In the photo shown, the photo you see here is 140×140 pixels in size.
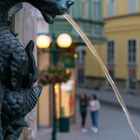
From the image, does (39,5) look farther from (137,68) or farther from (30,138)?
(137,68)

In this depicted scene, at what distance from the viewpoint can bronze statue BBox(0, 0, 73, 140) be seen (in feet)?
7.50

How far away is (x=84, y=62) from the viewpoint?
140 feet

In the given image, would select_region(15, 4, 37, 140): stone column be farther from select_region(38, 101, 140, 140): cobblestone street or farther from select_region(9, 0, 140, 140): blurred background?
select_region(38, 101, 140, 140): cobblestone street

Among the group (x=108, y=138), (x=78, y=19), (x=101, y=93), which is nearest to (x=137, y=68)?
(x=101, y=93)

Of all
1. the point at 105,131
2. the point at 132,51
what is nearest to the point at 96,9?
the point at 105,131

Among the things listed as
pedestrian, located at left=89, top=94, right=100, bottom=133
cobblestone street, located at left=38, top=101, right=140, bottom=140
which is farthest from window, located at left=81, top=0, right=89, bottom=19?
pedestrian, located at left=89, top=94, right=100, bottom=133

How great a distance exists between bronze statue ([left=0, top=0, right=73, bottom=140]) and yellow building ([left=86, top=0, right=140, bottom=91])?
3363 centimetres

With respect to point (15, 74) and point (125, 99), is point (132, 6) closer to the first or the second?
point (125, 99)

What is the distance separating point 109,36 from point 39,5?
122 ft

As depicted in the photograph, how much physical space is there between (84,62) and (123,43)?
5.54 m

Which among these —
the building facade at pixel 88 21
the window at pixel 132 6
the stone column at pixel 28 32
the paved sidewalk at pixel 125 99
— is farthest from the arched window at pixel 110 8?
the stone column at pixel 28 32

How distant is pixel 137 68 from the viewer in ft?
118

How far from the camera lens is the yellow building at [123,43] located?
1435 inches

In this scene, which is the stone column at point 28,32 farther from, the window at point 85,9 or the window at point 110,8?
the window at point 110,8
